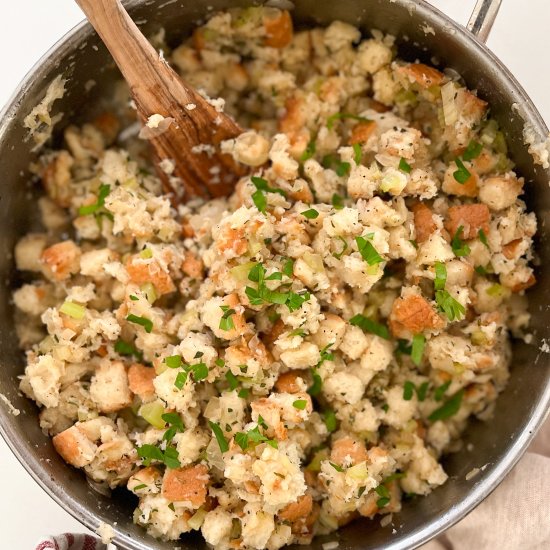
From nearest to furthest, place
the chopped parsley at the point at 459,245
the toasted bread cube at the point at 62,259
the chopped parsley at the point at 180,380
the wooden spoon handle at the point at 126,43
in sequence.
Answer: the wooden spoon handle at the point at 126,43 → the chopped parsley at the point at 180,380 → the chopped parsley at the point at 459,245 → the toasted bread cube at the point at 62,259

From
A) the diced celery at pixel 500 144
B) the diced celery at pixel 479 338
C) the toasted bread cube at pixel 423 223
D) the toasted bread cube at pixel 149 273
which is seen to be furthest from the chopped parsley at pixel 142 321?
the diced celery at pixel 500 144

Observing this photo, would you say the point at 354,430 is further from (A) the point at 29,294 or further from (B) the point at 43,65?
(B) the point at 43,65

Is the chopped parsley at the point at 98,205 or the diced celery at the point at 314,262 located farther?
the chopped parsley at the point at 98,205

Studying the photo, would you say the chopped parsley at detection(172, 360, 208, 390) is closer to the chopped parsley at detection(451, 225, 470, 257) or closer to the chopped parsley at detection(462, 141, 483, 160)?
the chopped parsley at detection(451, 225, 470, 257)

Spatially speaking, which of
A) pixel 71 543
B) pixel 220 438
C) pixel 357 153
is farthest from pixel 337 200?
pixel 71 543

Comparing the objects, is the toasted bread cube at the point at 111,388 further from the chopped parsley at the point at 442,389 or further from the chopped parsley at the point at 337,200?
the chopped parsley at the point at 442,389
